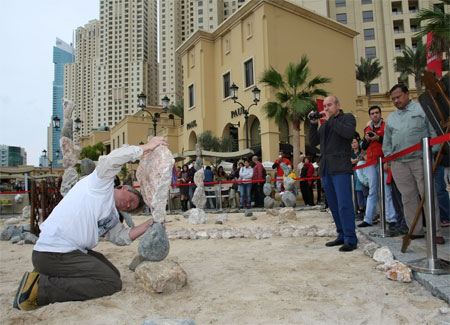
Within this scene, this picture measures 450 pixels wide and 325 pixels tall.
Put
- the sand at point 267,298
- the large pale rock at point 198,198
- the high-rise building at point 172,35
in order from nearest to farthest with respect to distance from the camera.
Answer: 1. the sand at point 267,298
2. the large pale rock at point 198,198
3. the high-rise building at point 172,35

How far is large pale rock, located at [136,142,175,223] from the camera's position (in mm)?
3004

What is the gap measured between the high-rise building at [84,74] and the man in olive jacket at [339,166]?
86404 millimetres

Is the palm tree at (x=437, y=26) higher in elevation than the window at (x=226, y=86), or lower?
lower

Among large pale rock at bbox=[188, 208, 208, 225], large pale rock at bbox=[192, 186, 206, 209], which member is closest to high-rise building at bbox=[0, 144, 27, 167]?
large pale rock at bbox=[192, 186, 206, 209]

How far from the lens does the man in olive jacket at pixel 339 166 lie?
3791 mm

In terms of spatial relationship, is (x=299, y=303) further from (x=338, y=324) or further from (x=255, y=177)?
(x=255, y=177)

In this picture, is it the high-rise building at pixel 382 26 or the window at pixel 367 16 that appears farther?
the window at pixel 367 16

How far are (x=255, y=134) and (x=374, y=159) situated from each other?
1959cm

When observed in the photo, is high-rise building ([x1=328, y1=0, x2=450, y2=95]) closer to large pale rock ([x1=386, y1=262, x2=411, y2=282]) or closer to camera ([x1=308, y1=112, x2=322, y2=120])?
camera ([x1=308, y1=112, x2=322, y2=120])

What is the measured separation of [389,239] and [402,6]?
45.1 m

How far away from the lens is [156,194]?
3.04 meters

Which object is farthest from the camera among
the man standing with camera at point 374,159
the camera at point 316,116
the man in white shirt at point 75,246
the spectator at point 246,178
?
the spectator at point 246,178

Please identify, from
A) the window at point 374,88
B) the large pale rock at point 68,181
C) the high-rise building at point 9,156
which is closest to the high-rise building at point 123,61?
the high-rise building at point 9,156

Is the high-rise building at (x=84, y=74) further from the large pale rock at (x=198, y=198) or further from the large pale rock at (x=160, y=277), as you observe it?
the large pale rock at (x=160, y=277)
